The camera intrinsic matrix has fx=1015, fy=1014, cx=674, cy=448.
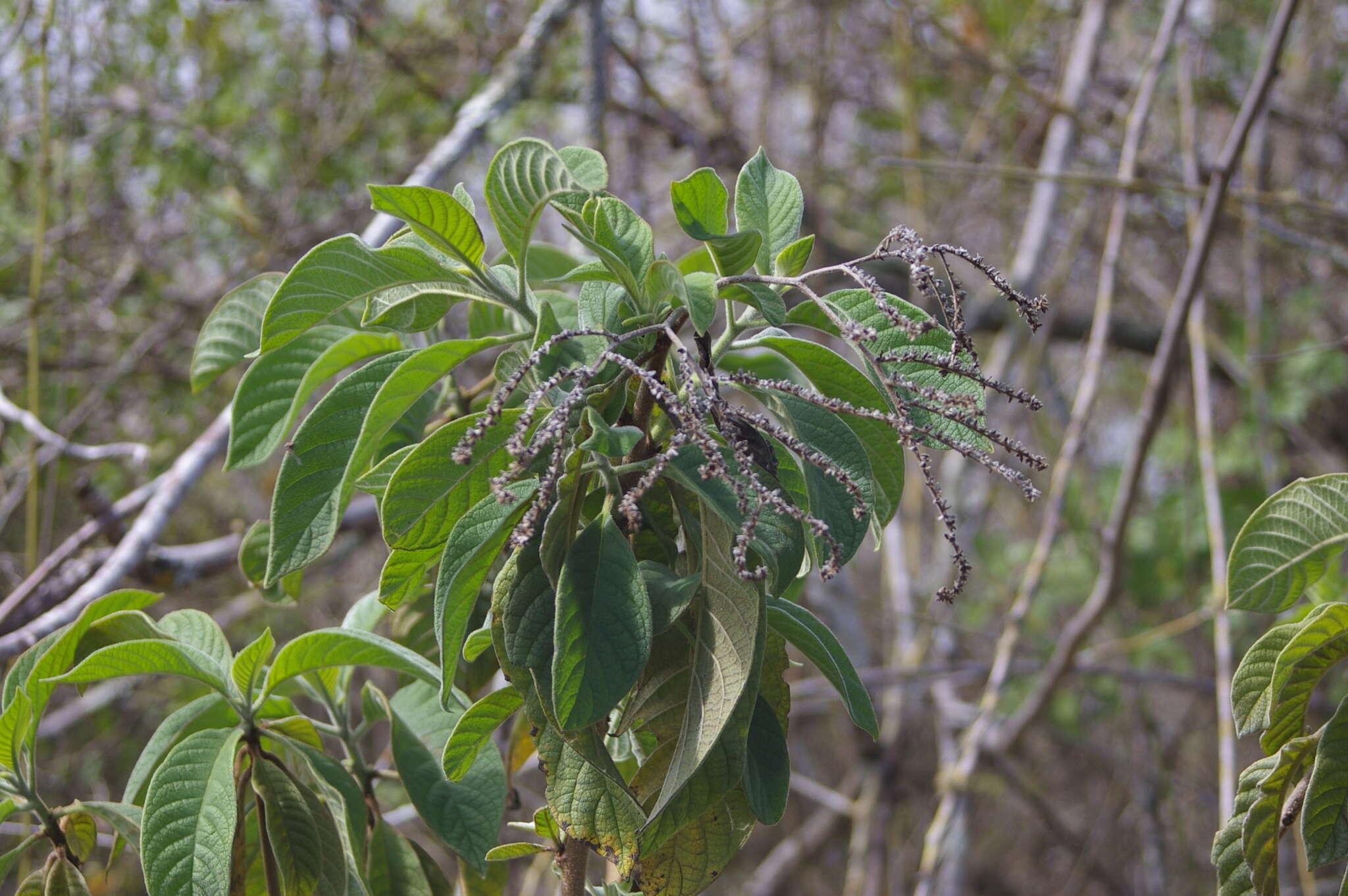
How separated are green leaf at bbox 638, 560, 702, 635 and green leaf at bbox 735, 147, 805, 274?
0.20m

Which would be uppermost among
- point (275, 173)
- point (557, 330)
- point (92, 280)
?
point (275, 173)

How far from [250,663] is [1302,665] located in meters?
0.67

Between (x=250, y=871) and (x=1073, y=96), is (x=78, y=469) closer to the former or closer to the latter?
(x=250, y=871)

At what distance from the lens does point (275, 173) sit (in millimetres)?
3174

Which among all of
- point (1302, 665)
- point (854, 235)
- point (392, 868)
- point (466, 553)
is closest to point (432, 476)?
point (466, 553)

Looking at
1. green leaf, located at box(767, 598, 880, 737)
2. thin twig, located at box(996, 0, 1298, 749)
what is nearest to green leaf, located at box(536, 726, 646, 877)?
green leaf, located at box(767, 598, 880, 737)

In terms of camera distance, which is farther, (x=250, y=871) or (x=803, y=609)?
(x=250, y=871)

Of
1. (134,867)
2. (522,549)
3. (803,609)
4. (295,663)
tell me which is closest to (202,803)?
(295,663)

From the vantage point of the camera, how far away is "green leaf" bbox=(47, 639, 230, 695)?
613 mm

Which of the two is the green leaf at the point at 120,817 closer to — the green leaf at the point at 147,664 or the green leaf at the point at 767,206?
the green leaf at the point at 147,664

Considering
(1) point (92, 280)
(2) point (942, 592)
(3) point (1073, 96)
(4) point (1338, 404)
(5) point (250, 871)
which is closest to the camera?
(2) point (942, 592)

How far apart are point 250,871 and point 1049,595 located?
9.44 feet

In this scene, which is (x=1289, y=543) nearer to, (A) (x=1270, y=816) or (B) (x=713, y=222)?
(A) (x=1270, y=816)

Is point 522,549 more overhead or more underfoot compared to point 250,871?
more overhead
